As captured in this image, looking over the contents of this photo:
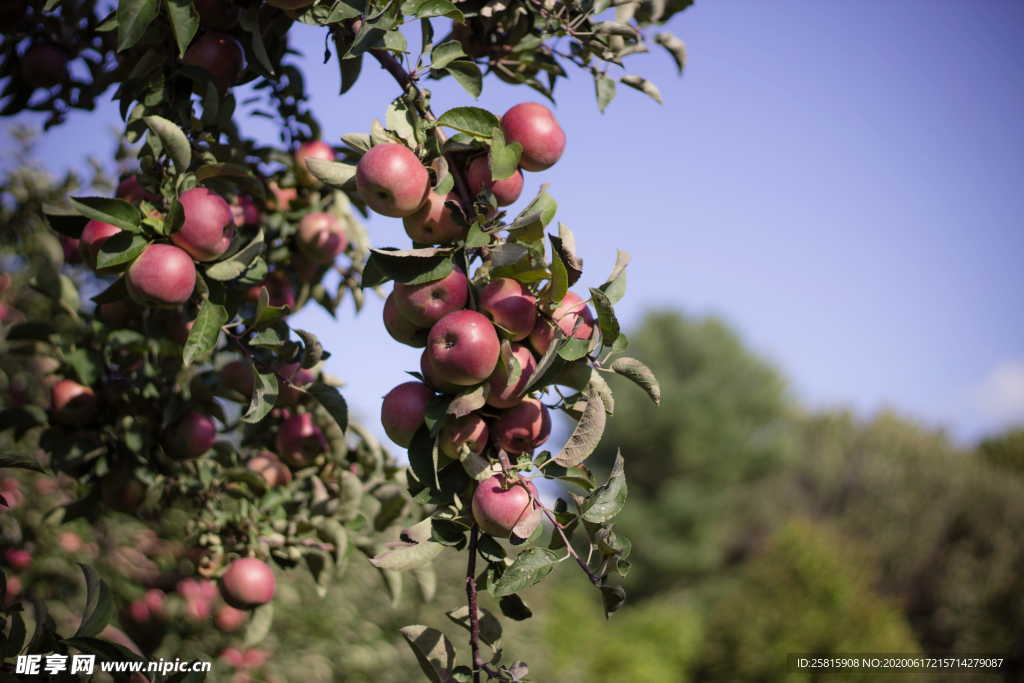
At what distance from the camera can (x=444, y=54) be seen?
0.81 meters

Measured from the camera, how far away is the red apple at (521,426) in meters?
0.73

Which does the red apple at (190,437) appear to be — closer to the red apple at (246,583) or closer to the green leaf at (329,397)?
the red apple at (246,583)

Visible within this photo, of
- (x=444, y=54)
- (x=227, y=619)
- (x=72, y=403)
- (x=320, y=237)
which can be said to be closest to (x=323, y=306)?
(x=320, y=237)

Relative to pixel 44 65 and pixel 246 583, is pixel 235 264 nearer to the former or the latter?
pixel 246 583

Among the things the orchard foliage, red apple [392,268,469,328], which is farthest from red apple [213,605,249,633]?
red apple [392,268,469,328]

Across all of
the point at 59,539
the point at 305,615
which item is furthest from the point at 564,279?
the point at 305,615

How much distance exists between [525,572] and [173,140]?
641mm

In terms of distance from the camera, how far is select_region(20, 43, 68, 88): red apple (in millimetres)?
1167

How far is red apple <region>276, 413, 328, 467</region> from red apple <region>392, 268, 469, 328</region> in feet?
1.69

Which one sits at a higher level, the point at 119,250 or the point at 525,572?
the point at 119,250

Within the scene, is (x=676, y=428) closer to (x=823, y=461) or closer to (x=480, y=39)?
(x=823, y=461)

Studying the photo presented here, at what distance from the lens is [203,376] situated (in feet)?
4.12

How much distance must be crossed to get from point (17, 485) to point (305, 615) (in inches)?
50.7

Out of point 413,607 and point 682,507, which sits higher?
point 682,507
